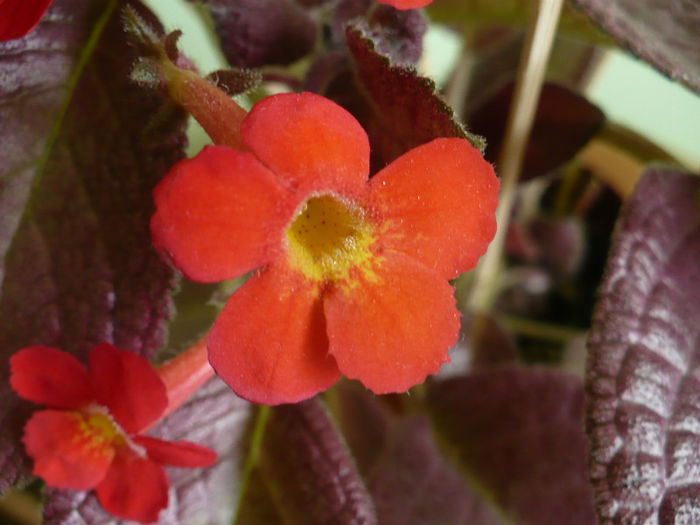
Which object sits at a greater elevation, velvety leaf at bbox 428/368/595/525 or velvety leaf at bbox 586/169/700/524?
velvety leaf at bbox 586/169/700/524

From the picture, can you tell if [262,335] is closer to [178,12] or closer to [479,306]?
[479,306]

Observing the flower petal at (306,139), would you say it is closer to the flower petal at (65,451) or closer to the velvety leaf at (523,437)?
the flower petal at (65,451)

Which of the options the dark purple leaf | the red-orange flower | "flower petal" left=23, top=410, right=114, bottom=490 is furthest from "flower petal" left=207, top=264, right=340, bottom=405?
the dark purple leaf

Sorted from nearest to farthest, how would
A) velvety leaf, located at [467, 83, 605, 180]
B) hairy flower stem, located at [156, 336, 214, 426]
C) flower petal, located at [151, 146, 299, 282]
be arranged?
1. flower petal, located at [151, 146, 299, 282]
2. hairy flower stem, located at [156, 336, 214, 426]
3. velvety leaf, located at [467, 83, 605, 180]

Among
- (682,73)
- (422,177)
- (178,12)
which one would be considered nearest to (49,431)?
(422,177)

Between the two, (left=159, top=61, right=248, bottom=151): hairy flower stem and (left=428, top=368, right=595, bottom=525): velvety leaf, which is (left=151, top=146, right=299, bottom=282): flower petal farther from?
(left=428, top=368, right=595, bottom=525): velvety leaf

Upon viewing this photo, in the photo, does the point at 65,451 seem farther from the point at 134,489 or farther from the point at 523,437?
the point at 523,437
